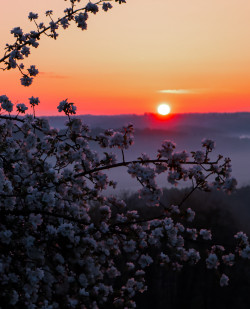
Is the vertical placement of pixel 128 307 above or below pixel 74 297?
below

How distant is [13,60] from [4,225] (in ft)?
18.4

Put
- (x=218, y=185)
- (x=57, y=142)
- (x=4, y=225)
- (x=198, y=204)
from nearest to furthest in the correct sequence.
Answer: (x=4, y=225) < (x=218, y=185) < (x=57, y=142) < (x=198, y=204)

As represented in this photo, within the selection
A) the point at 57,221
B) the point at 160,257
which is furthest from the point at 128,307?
the point at 57,221

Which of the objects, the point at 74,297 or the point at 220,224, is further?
the point at 220,224

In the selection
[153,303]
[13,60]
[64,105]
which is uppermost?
[13,60]

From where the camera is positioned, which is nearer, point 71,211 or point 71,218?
point 71,218

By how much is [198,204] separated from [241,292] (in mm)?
18646

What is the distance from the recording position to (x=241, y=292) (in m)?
41.8

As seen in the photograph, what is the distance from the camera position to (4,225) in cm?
863

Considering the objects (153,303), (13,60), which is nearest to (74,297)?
(13,60)

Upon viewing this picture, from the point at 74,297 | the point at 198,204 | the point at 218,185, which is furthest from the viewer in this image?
the point at 198,204

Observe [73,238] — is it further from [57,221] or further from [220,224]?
[220,224]

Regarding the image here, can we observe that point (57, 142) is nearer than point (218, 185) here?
No

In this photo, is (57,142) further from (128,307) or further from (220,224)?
(220,224)
